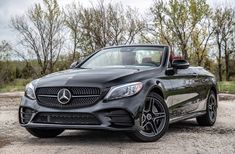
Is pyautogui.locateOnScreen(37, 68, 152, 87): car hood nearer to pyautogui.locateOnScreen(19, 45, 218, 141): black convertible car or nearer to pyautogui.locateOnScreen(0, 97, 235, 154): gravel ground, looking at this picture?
pyautogui.locateOnScreen(19, 45, 218, 141): black convertible car

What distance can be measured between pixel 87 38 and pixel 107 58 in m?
43.0

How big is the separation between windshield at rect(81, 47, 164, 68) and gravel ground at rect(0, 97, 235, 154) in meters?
1.13

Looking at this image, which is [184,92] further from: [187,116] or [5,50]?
[5,50]

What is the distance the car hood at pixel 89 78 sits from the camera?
7.01 metres

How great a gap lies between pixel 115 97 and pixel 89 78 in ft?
1.70

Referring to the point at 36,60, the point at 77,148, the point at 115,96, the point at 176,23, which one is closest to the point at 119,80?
the point at 115,96

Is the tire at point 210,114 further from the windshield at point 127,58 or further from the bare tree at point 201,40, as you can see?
the bare tree at point 201,40

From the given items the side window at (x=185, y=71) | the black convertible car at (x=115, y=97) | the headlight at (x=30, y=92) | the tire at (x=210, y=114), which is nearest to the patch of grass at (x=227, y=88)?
the tire at (x=210, y=114)

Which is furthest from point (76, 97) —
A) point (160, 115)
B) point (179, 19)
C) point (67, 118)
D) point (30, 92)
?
point (179, 19)

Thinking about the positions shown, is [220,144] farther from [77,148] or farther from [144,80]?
[77,148]

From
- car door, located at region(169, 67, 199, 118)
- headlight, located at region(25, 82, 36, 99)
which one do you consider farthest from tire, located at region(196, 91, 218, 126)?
headlight, located at region(25, 82, 36, 99)

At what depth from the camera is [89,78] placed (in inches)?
281

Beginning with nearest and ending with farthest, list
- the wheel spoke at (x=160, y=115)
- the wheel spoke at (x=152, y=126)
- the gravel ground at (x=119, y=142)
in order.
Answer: the gravel ground at (x=119, y=142) → the wheel spoke at (x=152, y=126) → the wheel spoke at (x=160, y=115)

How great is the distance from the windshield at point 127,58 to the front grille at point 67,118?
4.97 feet
